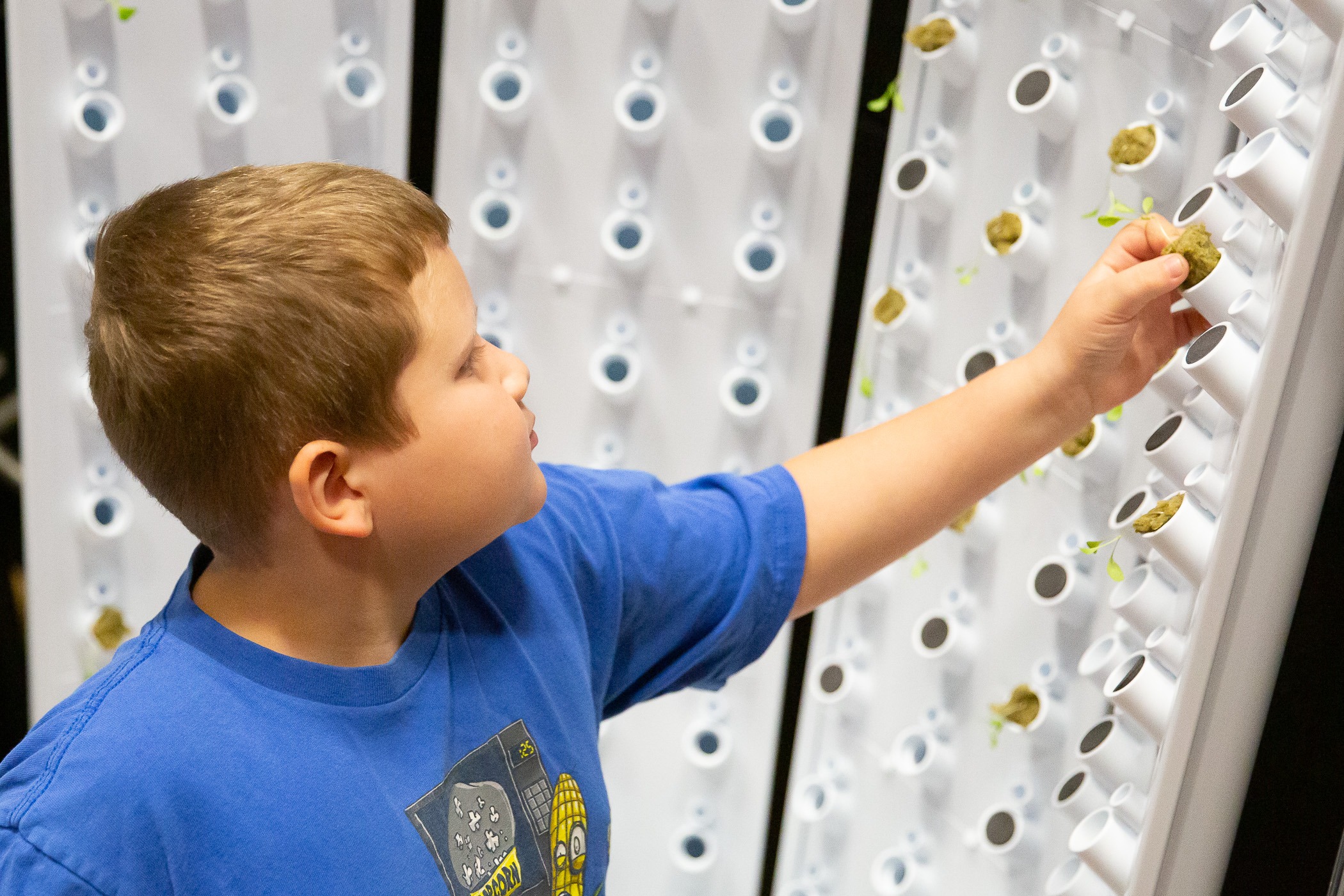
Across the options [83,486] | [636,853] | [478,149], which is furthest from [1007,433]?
[83,486]

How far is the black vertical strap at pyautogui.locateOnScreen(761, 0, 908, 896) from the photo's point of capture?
1.04 metres

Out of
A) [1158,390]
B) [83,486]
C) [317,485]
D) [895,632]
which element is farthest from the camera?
[83,486]

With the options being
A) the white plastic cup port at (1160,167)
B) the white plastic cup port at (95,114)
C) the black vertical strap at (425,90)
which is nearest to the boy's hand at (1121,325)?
the white plastic cup port at (1160,167)

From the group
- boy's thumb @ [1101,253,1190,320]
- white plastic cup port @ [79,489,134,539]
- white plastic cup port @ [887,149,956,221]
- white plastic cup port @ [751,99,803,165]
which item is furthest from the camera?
white plastic cup port @ [79,489,134,539]

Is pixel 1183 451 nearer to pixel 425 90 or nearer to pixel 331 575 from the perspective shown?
pixel 331 575

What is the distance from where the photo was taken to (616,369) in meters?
1.20

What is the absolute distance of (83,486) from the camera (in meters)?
1.29

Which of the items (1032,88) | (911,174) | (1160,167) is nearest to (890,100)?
(911,174)

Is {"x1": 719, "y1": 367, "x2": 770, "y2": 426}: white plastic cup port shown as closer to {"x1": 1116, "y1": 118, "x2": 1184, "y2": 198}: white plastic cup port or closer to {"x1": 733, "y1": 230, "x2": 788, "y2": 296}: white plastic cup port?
{"x1": 733, "y1": 230, "x2": 788, "y2": 296}: white plastic cup port

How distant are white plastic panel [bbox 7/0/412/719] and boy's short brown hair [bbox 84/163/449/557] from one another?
24.2 inches

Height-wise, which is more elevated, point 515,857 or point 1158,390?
point 1158,390

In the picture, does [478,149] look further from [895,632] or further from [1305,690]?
[1305,690]

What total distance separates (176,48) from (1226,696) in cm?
106

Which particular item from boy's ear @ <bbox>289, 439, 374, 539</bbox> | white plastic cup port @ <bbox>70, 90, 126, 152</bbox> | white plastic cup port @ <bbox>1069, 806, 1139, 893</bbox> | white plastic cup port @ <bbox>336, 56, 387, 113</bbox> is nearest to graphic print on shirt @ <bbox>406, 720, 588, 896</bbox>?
boy's ear @ <bbox>289, 439, 374, 539</bbox>
